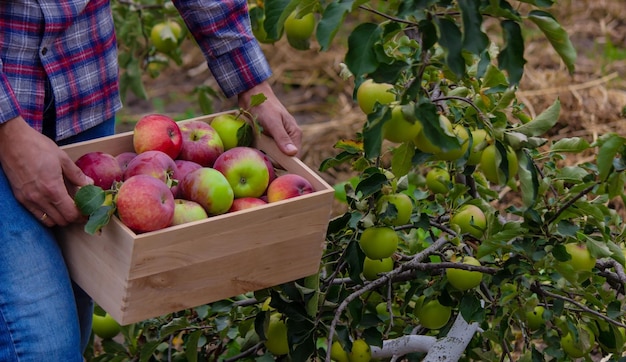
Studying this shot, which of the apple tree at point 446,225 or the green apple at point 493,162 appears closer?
the apple tree at point 446,225

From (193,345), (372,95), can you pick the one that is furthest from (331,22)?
(193,345)

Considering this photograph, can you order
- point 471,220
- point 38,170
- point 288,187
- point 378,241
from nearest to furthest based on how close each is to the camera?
point 38,170, point 288,187, point 378,241, point 471,220

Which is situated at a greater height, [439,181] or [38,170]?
[38,170]

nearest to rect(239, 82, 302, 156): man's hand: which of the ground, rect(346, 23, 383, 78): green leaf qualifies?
rect(346, 23, 383, 78): green leaf

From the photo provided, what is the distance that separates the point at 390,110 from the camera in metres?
1.38

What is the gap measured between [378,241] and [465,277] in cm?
19

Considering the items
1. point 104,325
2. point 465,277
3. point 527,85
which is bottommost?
point 527,85

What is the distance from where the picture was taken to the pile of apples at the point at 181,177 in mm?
1480

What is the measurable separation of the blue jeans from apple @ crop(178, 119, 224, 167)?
0.31 m

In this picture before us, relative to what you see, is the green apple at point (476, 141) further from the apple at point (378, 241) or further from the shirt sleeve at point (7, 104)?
the shirt sleeve at point (7, 104)

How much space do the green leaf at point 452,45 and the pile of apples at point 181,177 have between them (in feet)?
1.37

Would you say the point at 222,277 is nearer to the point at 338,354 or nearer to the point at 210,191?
the point at 210,191

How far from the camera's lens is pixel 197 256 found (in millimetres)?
1503

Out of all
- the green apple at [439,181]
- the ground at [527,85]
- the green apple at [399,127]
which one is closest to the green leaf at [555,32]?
the green apple at [399,127]
